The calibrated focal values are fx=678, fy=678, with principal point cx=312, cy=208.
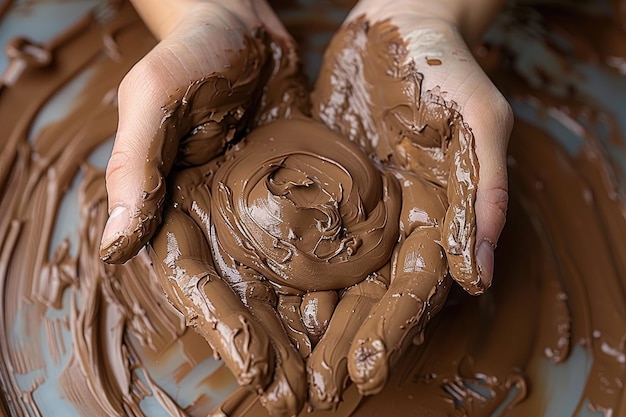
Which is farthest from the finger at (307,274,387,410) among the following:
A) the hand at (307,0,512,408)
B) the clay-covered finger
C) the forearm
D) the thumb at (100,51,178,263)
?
the forearm

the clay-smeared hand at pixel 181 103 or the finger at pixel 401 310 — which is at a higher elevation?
the clay-smeared hand at pixel 181 103

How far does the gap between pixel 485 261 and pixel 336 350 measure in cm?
31

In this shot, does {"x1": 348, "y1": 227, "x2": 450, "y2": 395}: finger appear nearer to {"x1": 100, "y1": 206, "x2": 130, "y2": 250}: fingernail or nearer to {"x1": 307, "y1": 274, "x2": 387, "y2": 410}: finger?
{"x1": 307, "y1": 274, "x2": 387, "y2": 410}: finger

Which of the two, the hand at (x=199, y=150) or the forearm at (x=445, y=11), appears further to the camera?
the forearm at (x=445, y=11)

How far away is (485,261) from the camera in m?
1.18

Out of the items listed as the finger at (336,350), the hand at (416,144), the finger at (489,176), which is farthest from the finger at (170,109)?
the finger at (489,176)

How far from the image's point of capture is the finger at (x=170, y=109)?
3.80 feet

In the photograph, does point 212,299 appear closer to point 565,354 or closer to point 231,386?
point 231,386

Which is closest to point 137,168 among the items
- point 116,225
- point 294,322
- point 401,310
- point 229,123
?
point 116,225

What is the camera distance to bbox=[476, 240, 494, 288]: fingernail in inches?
46.0

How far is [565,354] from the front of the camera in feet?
4.69

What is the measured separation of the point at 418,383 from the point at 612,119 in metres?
0.97

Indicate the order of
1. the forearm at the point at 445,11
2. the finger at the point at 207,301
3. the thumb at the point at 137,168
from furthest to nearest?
the forearm at the point at 445,11
the thumb at the point at 137,168
the finger at the point at 207,301

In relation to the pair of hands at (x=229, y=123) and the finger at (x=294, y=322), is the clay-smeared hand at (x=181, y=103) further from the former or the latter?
the finger at (x=294, y=322)
